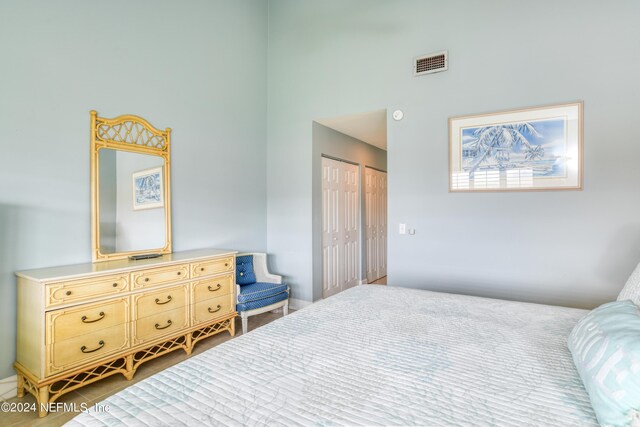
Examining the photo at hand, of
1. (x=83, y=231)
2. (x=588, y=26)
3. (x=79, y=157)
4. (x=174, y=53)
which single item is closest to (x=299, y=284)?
(x=83, y=231)

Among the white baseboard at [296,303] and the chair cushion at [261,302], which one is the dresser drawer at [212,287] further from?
the white baseboard at [296,303]

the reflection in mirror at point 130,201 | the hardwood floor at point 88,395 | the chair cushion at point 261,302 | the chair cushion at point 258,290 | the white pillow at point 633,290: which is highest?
the reflection in mirror at point 130,201

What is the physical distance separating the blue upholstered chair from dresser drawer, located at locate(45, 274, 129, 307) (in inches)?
45.6

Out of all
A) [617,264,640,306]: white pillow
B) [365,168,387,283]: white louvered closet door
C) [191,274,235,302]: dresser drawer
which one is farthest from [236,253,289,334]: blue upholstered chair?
[617,264,640,306]: white pillow

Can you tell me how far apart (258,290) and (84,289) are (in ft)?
5.14

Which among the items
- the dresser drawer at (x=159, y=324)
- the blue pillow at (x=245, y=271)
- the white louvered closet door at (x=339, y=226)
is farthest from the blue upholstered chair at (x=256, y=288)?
the white louvered closet door at (x=339, y=226)

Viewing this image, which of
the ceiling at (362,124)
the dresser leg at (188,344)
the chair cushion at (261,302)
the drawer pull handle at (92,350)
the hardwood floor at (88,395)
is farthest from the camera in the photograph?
the ceiling at (362,124)

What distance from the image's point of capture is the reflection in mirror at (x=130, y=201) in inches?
103

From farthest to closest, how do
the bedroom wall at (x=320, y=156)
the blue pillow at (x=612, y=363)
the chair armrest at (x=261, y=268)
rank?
the bedroom wall at (x=320, y=156) < the chair armrest at (x=261, y=268) < the blue pillow at (x=612, y=363)

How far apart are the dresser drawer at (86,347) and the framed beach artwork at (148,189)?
3.52 feet

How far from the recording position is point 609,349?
95 centimetres

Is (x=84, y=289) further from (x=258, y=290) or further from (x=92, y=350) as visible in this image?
(x=258, y=290)

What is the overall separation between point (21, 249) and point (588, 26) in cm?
453

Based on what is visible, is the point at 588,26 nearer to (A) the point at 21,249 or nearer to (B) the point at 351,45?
(B) the point at 351,45
